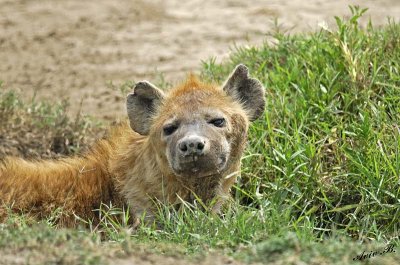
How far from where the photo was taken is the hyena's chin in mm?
5566

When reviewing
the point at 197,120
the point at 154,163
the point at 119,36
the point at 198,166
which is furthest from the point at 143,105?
the point at 119,36

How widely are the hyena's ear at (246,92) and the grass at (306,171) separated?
0.37m

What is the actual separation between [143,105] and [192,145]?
79cm

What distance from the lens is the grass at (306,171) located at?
4750mm

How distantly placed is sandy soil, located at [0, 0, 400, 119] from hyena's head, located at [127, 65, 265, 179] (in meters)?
1.90

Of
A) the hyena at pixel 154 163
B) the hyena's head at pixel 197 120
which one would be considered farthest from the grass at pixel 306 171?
the hyena's head at pixel 197 120

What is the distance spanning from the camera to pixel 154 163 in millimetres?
5949

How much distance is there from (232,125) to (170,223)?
772mm

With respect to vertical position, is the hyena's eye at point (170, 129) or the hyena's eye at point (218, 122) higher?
the hyena's eye at point (218, 122)

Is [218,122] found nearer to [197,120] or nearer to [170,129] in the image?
[197,120]

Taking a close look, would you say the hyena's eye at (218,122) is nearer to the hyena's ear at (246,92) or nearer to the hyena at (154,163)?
the hyena at (154,163)

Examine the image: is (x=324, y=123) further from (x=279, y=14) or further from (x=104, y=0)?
(x=104, y=0)

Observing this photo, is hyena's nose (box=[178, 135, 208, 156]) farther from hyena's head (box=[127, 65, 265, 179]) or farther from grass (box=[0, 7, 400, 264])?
grass (box=[0, 7, 400, 264])

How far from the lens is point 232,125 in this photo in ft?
19.5
